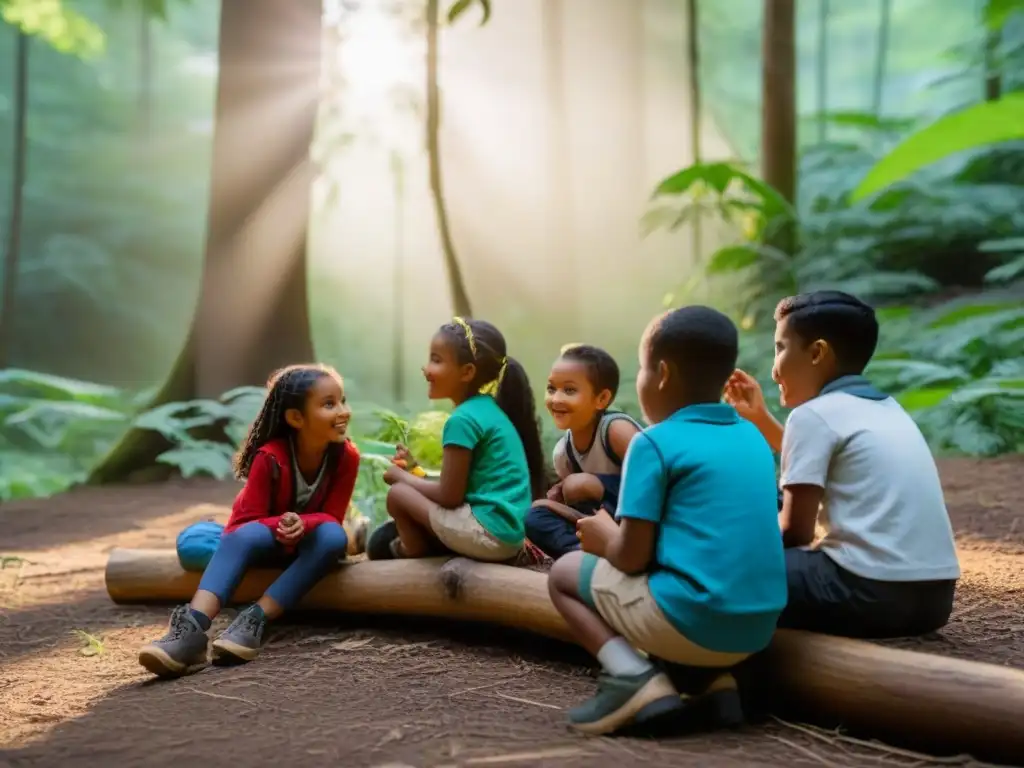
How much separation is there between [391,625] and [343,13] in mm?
12876

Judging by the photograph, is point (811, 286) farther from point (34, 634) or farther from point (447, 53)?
point (447, 53)

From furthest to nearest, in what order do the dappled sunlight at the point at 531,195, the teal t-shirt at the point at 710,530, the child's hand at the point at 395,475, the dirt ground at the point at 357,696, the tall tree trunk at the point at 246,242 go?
the dappled sunlight at the point at 531,195 < the tall tree trunk at the point at 246,242 < the child's hand at the point at 395,475 < the teal t-shirt at the point at 710,530 < the dirt ground at the point at 357,696

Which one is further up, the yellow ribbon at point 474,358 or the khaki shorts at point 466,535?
the yellow ribbon at point 474,358

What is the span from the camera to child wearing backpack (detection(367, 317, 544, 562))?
374 cm

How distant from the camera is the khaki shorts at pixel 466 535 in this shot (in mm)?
3750

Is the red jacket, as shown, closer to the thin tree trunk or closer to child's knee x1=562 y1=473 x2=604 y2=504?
child's knee x1=562 y1=473 x2=604 y2=504

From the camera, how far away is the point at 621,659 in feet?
8.92

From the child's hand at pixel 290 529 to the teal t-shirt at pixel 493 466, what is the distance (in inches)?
29.1

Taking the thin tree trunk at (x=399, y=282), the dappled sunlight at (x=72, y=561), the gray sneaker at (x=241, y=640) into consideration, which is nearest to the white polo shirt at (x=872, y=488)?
the gray sneaker at (x=241, y=640)

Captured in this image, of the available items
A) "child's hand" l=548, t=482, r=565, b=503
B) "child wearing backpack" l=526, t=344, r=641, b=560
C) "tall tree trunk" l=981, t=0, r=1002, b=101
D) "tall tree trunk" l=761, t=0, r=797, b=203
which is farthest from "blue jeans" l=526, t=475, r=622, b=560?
"tall tree trunk" l=981, t=0, r=1002, b=101

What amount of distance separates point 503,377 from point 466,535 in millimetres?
747

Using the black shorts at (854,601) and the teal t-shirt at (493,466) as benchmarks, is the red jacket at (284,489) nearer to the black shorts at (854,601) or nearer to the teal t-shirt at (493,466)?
the teal t-shirt at (493,466)

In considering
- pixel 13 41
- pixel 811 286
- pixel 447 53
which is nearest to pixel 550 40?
pixel 447 53

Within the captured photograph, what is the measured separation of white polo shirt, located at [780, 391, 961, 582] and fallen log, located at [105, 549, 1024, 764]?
29 centimetres
